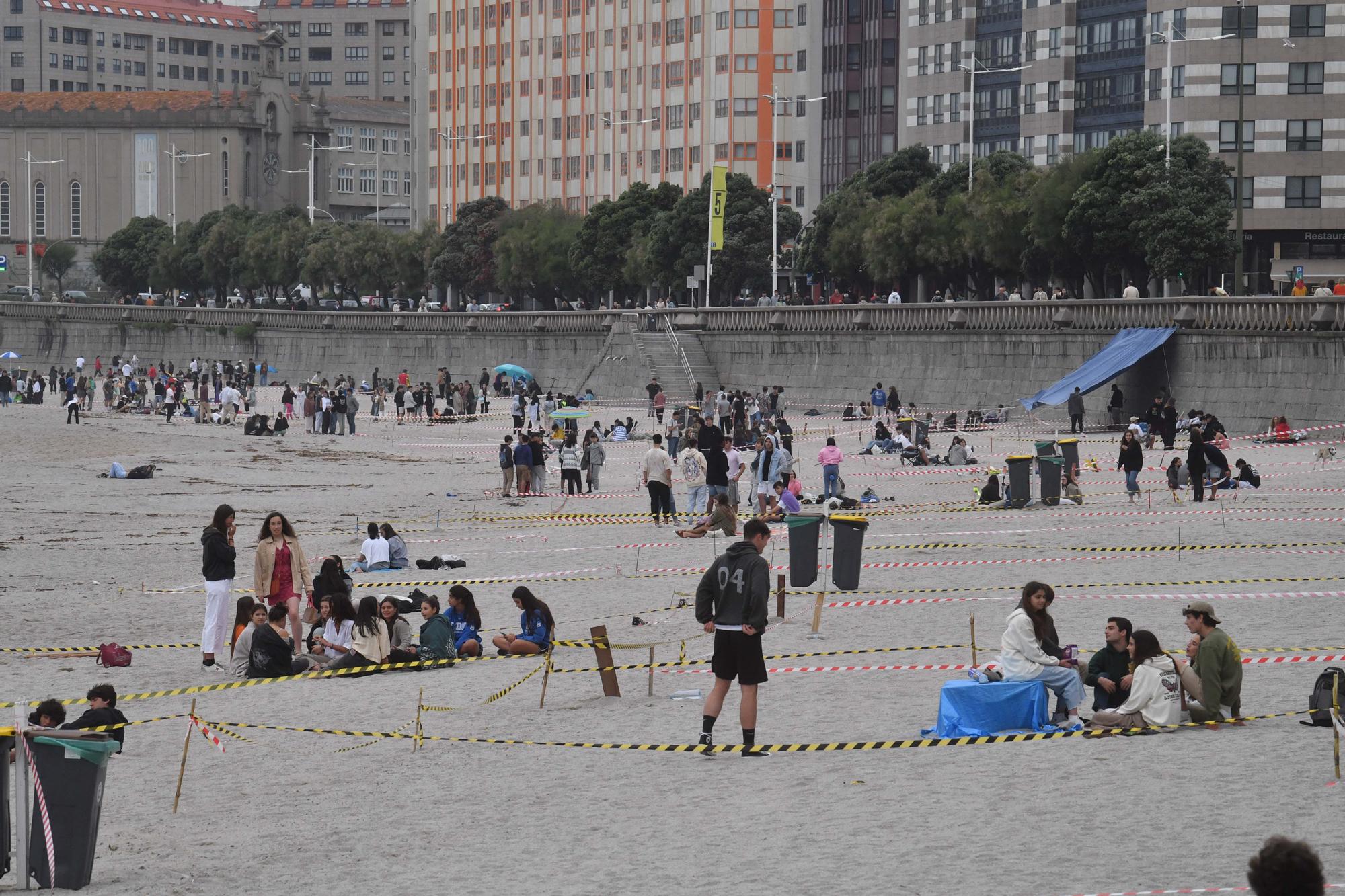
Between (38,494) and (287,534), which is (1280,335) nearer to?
(38,494)

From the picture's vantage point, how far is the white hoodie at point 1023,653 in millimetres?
14094

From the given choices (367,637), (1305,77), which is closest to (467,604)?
(367,637)

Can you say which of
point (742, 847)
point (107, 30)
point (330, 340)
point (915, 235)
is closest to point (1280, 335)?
point (915, 235)

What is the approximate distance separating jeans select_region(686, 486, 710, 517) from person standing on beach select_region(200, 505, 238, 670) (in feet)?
44.7

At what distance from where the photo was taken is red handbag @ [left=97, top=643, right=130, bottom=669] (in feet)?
60.5

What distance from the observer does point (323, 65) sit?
19538 cm

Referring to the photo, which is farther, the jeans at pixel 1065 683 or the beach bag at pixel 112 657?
the beach bag at pixel 112 657

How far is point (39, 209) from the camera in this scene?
155 meters

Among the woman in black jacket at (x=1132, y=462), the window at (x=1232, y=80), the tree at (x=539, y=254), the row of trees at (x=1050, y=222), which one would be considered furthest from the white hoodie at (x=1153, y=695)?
the tree at (x=539, y=254)

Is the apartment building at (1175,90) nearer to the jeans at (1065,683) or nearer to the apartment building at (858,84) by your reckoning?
the apartment building at (858,84)

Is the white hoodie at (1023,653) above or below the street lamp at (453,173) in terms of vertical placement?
below

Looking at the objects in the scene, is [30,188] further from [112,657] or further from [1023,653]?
[1023,653]

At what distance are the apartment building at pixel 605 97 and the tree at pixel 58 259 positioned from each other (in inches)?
1050

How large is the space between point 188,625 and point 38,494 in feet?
68.4
